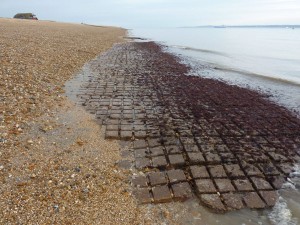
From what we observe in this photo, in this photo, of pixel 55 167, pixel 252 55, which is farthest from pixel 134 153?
pixel 252 55

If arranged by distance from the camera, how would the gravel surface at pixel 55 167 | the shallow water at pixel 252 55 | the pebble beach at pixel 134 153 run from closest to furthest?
the gravel surface at pixel 55 167 → the pebble beach at pixel 134 153 → the shallow water at pixel 252 55

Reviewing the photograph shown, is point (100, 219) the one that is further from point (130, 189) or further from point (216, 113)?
point (216, 113)

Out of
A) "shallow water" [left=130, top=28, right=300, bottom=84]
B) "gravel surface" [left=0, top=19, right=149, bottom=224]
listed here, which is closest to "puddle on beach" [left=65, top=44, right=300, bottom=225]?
"gravel surface" [left=0, top=19, right=149, bottom=224]

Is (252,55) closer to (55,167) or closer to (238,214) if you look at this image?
(238,214)

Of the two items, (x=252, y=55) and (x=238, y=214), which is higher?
(x=252, y=55)

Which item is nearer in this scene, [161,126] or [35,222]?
[35,222]

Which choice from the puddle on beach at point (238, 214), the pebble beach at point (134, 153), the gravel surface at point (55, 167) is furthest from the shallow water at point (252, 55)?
the gravel surface at point (55, 167)

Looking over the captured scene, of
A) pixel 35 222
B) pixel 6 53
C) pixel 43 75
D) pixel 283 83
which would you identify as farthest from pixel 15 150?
pixel 283 83

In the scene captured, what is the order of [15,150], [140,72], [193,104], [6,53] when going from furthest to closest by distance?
[140,72] → [6,53] → [193,104] → [15,150]

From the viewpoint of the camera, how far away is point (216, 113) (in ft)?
26.0

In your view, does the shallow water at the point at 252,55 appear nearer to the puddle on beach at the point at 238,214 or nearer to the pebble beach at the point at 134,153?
the pebble beach at the point at 134,153

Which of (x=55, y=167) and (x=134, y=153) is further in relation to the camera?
(x=134, y=153)

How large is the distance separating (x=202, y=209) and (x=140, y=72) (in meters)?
11.0

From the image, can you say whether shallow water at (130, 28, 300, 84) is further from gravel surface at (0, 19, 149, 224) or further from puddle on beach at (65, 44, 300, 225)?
gravel surface at (0, 19, 149, 224)
